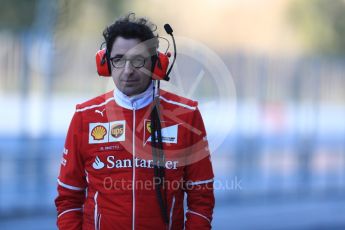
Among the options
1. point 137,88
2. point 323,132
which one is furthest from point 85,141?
point 323,132

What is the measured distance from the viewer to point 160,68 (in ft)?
12.1

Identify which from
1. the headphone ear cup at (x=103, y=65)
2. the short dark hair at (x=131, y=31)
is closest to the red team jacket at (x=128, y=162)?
the headphone ear cup at (x=103, y=65)

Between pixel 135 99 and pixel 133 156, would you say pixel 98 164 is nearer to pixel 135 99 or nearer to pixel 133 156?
pixel 133 156

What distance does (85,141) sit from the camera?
3664mm

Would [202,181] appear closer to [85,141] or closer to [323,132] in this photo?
[85,141]

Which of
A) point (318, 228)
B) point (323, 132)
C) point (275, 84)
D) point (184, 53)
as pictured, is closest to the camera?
point (318, 228)

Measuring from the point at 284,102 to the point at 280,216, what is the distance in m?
1.91

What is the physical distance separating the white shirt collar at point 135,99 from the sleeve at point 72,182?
0.67ft

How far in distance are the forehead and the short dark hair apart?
18 millimetres

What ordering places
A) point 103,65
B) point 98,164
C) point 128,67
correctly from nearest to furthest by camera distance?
point 128,67 → point 98,164 → point 103,65

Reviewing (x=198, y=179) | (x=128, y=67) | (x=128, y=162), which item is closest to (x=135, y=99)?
(x=128, y=67)

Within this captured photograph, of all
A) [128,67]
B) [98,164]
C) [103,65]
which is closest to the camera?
[128,67]

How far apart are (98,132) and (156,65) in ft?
1.31

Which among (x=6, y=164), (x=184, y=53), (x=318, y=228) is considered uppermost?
(x=184, y=53)
